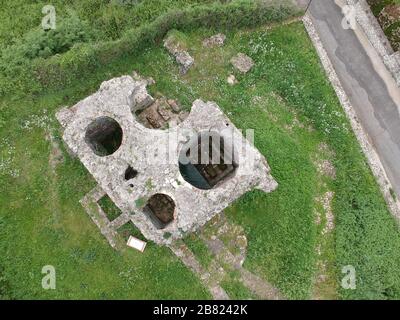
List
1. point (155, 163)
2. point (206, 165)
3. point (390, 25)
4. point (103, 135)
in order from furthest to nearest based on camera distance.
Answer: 1. point (390, 25)
2. point (206, 165)
3. point (103, 135)
4. point (155, 163)

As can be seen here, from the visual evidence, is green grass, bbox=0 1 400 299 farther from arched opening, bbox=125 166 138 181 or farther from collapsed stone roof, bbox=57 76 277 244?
arched opening, bbox=125 166 138 181

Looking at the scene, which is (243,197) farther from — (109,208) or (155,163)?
(109,208)

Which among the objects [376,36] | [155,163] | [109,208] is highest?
[376,36]

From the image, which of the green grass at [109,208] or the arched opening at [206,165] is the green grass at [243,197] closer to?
the green grass at [109,208]

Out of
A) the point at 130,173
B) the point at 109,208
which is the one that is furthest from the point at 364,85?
the point at 109,208

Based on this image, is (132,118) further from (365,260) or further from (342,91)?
(365,260)

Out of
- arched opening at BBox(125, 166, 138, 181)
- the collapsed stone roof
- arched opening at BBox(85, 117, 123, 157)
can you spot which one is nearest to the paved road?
the collapsed stone roof
